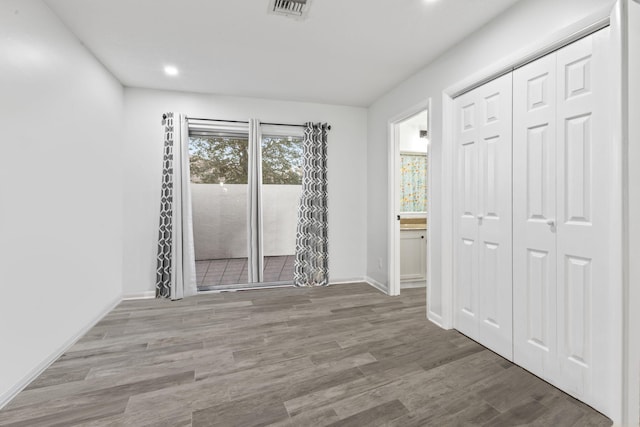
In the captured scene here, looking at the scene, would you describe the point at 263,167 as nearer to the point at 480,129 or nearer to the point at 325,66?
the point at 325,66

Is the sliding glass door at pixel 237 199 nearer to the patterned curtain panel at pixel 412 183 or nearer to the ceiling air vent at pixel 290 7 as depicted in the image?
the patterned curtain panel at pixel 412 183

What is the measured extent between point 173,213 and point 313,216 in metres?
1.73

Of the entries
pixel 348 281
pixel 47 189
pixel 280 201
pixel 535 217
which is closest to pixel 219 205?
pixel 280 201

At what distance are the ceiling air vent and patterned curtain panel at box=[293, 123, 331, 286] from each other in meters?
1.87

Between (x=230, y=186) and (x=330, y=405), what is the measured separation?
2.94 metres

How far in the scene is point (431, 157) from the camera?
9.20ft

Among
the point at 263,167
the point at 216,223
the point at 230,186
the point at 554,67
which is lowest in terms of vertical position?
the point at 216,223

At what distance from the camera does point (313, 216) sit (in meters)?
3.99

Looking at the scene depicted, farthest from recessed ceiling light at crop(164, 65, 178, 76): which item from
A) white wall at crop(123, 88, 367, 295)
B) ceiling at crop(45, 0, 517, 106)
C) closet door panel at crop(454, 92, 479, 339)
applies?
closet door panel at crop(454, 92, 479, 339)

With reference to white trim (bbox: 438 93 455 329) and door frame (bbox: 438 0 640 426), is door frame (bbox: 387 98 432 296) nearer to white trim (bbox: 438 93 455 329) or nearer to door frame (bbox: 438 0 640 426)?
white trim (bbox: 438 93 455 329)

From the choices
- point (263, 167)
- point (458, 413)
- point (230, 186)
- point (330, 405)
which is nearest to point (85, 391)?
point (330, 405)

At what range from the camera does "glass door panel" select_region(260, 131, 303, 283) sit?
158 inches

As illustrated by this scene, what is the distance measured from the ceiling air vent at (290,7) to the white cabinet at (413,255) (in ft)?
9.27

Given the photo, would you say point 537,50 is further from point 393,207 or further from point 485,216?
point 393,207
